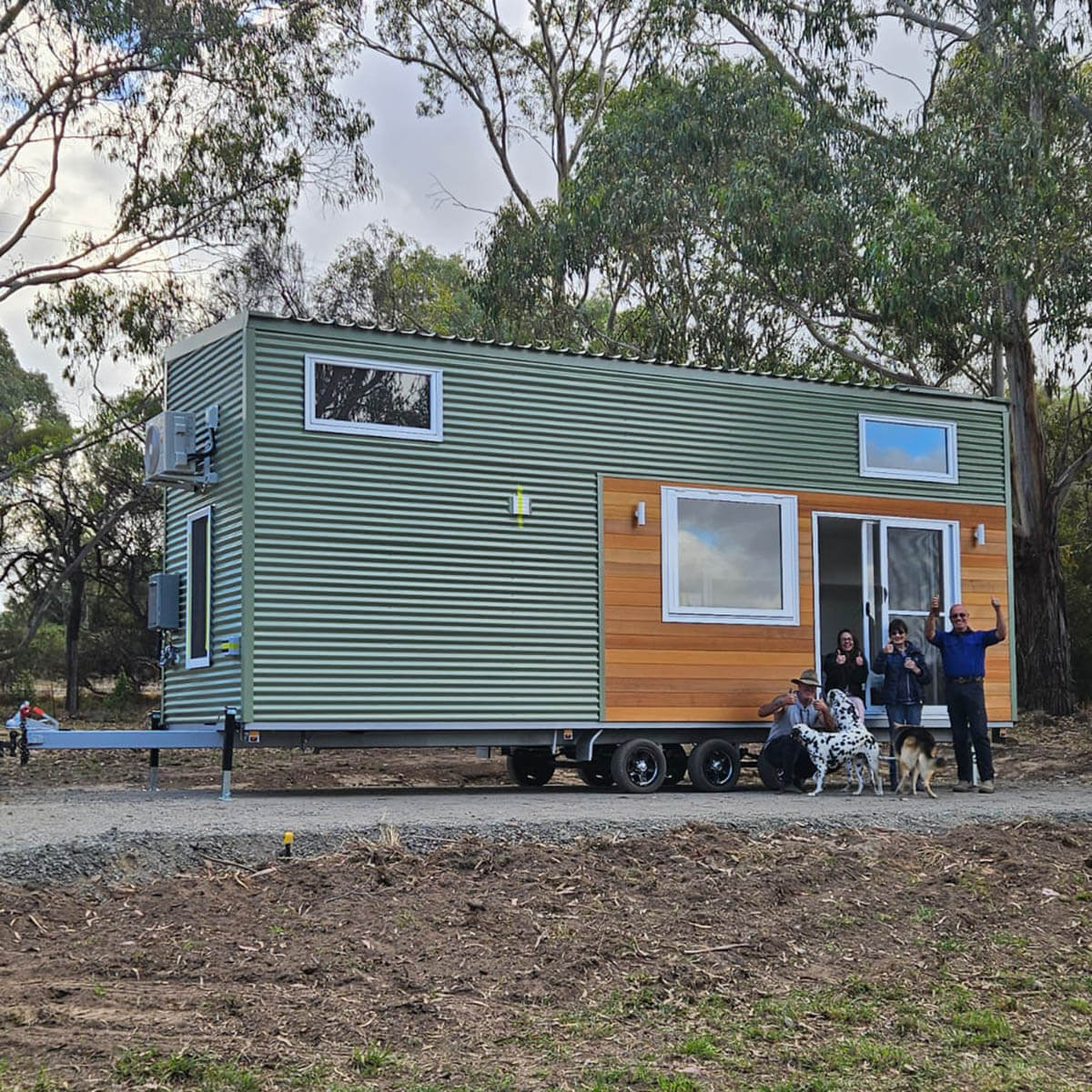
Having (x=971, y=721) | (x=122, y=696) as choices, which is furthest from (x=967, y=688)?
(x=122, y=696)

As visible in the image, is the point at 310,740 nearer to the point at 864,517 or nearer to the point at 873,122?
the point at 864,517

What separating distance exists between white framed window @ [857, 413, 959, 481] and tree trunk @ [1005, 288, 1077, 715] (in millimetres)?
8923

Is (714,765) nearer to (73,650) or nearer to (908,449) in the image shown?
(908,449)

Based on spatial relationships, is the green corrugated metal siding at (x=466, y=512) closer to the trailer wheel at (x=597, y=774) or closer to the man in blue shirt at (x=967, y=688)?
the trailer wheel at (x=597, y=774)

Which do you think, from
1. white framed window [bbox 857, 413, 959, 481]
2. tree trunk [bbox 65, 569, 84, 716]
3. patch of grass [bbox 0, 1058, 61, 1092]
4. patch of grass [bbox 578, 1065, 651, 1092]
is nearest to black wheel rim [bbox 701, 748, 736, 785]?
white framed window [bbox 857, 413, 959, 481]

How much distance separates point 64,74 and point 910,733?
16572mm

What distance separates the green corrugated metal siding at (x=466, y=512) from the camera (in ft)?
36.1

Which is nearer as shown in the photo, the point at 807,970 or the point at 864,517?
the point at 807,970

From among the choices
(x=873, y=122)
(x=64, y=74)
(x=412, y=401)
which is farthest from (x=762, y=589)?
(x=64, y=74)

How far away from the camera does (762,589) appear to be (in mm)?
12805

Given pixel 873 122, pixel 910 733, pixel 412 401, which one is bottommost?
pixel 910 733

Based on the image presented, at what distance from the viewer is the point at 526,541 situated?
11.9 m

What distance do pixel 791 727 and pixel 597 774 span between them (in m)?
1.94

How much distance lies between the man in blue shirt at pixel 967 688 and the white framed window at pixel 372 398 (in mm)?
4209
